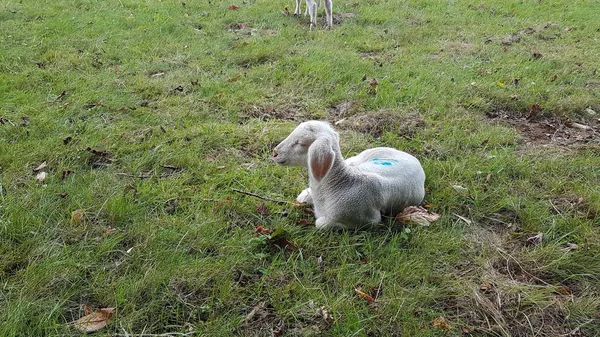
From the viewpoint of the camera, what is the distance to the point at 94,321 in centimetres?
215

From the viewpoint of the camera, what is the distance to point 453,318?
2.33 m

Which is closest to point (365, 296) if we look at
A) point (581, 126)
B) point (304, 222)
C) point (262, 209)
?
point (304, 222)

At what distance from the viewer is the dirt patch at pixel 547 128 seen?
4.20 m

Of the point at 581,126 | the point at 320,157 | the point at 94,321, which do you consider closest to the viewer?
the point at 94,321

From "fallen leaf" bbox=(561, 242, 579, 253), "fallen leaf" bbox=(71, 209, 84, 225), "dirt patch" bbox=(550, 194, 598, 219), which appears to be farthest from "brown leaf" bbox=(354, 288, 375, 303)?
"fallen leaf" bbox=(71, 209, 84, 225)

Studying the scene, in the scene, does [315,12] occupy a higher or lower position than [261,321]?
higher

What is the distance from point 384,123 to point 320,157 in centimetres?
190

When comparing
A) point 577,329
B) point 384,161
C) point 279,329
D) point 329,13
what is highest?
point 329,13

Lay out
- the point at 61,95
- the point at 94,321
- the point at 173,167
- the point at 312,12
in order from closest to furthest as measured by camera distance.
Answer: the point at 94,321 → the point at 173,167 → the point at 61,95 → the point at 312,12

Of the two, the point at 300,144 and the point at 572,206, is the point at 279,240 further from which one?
the point at 572,206

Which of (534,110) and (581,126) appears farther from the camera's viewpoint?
(534,110)

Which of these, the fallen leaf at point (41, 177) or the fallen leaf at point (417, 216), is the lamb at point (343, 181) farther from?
the fallen leaf at point (41, 177)

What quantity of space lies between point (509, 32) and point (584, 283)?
226 inches

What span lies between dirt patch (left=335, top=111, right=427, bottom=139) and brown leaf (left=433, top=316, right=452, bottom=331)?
2.16 metres
